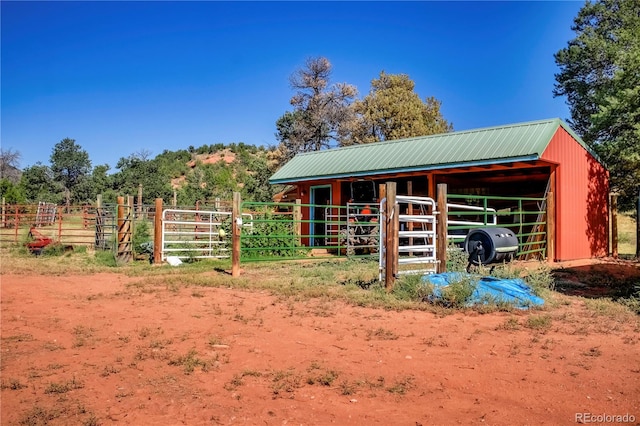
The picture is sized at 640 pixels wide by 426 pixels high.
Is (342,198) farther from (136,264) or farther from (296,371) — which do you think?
(296,371)

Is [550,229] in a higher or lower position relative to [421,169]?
lower

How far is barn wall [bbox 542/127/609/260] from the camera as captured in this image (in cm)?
1316

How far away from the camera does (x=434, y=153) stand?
15164mm

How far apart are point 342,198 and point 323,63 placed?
63.6ft

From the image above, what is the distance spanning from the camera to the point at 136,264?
12930 millimetres

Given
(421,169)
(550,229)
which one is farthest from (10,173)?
(550,229)

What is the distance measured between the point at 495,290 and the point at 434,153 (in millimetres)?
8679

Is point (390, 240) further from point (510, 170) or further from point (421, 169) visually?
point (510, 170)

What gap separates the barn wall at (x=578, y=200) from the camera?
13164 mm

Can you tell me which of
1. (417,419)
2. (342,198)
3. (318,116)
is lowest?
(417,419)

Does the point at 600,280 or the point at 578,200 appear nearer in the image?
the point at 600,280

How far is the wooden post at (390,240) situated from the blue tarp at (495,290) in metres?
0.58

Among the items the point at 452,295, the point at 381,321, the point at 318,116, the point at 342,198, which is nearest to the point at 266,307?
the point at 381,321

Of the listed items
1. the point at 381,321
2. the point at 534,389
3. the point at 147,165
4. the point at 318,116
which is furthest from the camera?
the point at 147,165
